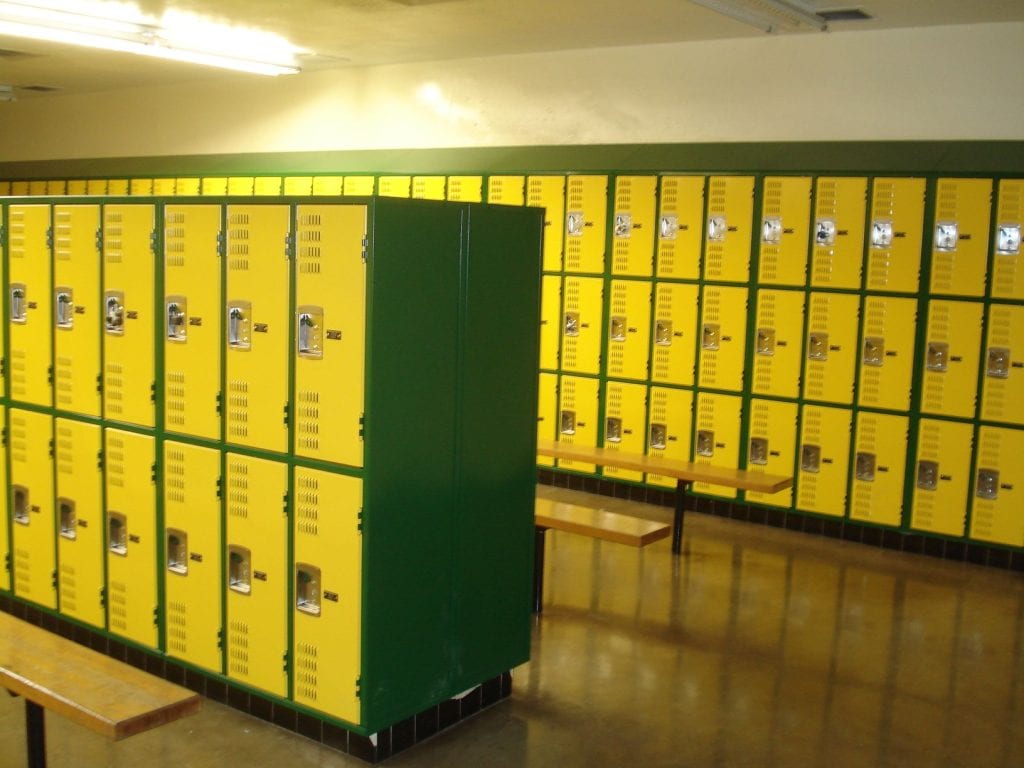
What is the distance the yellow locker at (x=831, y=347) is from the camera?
23.6 feet

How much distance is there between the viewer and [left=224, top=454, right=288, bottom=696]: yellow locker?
13.3 ft

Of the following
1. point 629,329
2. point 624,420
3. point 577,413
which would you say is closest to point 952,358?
point 629,329

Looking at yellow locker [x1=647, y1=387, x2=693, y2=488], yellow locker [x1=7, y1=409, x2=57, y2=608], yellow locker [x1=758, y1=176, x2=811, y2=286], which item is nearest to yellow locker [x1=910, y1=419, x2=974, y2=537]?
yellow locker [x1=758, y1=176, x2=811, y2=286]

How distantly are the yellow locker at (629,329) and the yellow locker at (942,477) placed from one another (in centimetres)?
214

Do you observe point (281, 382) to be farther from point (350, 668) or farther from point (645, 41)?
point (645, 41)

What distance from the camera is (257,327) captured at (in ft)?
13.3

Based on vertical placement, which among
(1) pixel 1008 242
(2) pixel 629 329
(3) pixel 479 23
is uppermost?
(3) pixel 479 23

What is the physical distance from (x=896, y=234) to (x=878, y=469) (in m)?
1.63

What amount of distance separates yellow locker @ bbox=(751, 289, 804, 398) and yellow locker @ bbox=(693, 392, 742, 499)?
274 millimetres

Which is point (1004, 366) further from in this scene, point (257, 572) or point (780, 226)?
point (257, 572)

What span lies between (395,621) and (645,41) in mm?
5547

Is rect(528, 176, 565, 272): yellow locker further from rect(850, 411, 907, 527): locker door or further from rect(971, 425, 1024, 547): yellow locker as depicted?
rect(971, 425, 1024, 547): yellow locker

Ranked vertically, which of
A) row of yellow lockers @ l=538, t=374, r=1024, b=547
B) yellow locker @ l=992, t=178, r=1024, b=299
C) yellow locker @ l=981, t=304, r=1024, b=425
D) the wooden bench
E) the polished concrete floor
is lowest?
the polished concrete floor

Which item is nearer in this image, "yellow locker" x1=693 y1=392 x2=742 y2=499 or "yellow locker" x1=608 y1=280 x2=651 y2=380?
"yellow locker" x1=693 y1=392 x2=742 y2=499
